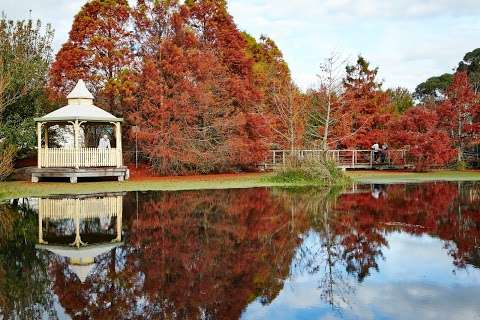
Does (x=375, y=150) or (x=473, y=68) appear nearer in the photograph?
(x=375, y=150)

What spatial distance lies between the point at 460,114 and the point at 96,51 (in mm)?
21608

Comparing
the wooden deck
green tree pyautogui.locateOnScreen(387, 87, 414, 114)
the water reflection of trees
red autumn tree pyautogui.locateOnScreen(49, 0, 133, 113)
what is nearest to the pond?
the water reflection of trees

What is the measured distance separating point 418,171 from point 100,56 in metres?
19.5

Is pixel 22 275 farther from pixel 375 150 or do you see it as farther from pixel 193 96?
pixel 375 150

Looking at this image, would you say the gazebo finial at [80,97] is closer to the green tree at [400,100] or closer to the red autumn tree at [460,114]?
the red autumn tree at [460,114]

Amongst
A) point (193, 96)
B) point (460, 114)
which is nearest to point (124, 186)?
point (193, 96)

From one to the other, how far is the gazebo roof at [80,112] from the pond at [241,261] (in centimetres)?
960

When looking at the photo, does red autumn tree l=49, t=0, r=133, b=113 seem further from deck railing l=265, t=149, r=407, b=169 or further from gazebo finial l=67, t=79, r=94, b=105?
deck railing l=265, t=149, r=407, b=169

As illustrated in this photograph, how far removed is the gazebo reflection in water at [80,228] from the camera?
9.27m

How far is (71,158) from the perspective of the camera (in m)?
24.9

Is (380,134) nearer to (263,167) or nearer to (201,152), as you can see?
(263,167)

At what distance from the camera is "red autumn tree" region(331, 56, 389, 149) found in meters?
36.3

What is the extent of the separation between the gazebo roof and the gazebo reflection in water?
7633 mm

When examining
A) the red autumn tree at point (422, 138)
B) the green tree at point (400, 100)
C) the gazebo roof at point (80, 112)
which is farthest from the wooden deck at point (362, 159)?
the gazebo roof at point (80, 112)
